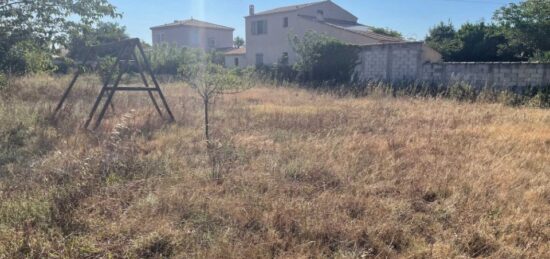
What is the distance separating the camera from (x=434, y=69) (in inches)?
530

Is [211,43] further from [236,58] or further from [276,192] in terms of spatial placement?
[276,192]

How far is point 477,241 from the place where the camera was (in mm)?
Answer: 2674

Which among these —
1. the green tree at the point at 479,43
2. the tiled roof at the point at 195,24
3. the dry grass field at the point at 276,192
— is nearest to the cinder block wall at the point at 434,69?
the dry grass field at the point at 276,192

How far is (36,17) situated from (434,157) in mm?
6621

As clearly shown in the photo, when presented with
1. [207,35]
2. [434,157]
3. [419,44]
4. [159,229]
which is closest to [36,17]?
[159,229]

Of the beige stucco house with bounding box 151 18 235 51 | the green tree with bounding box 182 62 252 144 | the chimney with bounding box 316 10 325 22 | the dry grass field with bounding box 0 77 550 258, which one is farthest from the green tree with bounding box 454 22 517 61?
the beige stucco house with bounding box 151 18 235 51

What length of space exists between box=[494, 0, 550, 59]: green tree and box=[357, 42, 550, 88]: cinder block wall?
2444 millimetres

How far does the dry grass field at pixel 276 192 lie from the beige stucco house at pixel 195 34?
3369 cm

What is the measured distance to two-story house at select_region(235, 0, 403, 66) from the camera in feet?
84.8

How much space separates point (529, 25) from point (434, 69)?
3967mm

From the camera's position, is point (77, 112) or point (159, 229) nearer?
point (159, 229)

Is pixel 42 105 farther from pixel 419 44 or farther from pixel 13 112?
pixel 419 44

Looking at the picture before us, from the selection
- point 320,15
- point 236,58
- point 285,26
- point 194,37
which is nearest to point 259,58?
point 285,26

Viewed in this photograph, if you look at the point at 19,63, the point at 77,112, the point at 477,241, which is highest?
the point at 19,63
